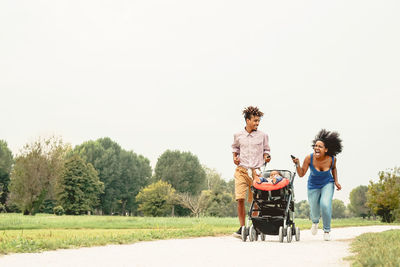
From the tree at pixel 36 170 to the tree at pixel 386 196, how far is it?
25.3 meters

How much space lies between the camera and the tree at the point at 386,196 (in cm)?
2641

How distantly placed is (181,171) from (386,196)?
37.1 metres

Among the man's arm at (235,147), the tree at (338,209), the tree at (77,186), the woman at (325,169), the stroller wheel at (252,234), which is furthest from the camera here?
the tree at (338,209)

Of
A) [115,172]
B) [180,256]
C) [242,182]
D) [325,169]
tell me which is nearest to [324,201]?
[325,169]

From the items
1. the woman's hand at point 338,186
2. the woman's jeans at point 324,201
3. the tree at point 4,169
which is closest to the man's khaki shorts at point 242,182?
the woman's jeans at point 324,201

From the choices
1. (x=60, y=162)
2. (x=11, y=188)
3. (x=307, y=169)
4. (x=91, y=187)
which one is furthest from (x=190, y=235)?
(x=91, y=187)

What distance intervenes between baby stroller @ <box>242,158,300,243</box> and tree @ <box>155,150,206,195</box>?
172 ft

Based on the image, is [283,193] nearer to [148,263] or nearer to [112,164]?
[148,263]

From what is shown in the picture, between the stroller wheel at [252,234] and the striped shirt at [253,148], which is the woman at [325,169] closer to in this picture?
the striped shirt at [253,148]

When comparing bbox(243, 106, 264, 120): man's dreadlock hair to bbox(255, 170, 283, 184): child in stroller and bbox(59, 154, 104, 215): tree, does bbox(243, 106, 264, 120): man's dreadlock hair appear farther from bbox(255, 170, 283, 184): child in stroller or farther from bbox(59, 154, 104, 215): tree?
bbox(59, 154, 104, 215): tree

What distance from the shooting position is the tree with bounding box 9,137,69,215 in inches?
1502

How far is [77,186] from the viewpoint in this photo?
175 feet

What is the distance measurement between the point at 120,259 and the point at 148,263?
0.46 metres

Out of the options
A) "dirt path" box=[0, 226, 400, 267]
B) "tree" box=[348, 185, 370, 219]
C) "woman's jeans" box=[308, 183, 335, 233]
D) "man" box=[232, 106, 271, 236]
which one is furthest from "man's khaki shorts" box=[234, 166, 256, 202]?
"tree" box=[348, 185, 370, 219]
